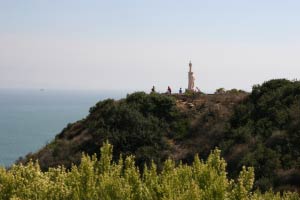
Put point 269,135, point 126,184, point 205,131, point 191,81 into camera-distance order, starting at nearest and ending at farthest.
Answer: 1. point 126,184
2. point 269,135
3. point 205,131
4. point 191,81

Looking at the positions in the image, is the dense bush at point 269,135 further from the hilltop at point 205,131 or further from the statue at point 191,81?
the statue at point 191,81

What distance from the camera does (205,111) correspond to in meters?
39.4

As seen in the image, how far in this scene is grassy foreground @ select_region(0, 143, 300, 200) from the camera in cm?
1411

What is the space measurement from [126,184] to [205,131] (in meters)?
22.0

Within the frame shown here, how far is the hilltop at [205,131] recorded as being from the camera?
29172 mm

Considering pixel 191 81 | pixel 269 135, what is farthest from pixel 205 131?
pixel 191 81

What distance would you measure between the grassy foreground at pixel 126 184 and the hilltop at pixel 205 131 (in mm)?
11258

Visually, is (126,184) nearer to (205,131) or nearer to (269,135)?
(269,135)

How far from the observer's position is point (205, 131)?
36.4 metres

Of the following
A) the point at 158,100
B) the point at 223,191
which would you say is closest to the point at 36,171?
the point at 223,191

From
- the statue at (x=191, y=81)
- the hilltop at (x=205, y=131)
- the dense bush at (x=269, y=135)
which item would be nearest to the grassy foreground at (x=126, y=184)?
the dense bush at (x=269, y=135)

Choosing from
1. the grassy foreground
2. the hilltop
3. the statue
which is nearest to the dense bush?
the hilltop

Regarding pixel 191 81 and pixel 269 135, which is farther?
pixel 191 81

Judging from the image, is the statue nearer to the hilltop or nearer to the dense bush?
the hilltop
